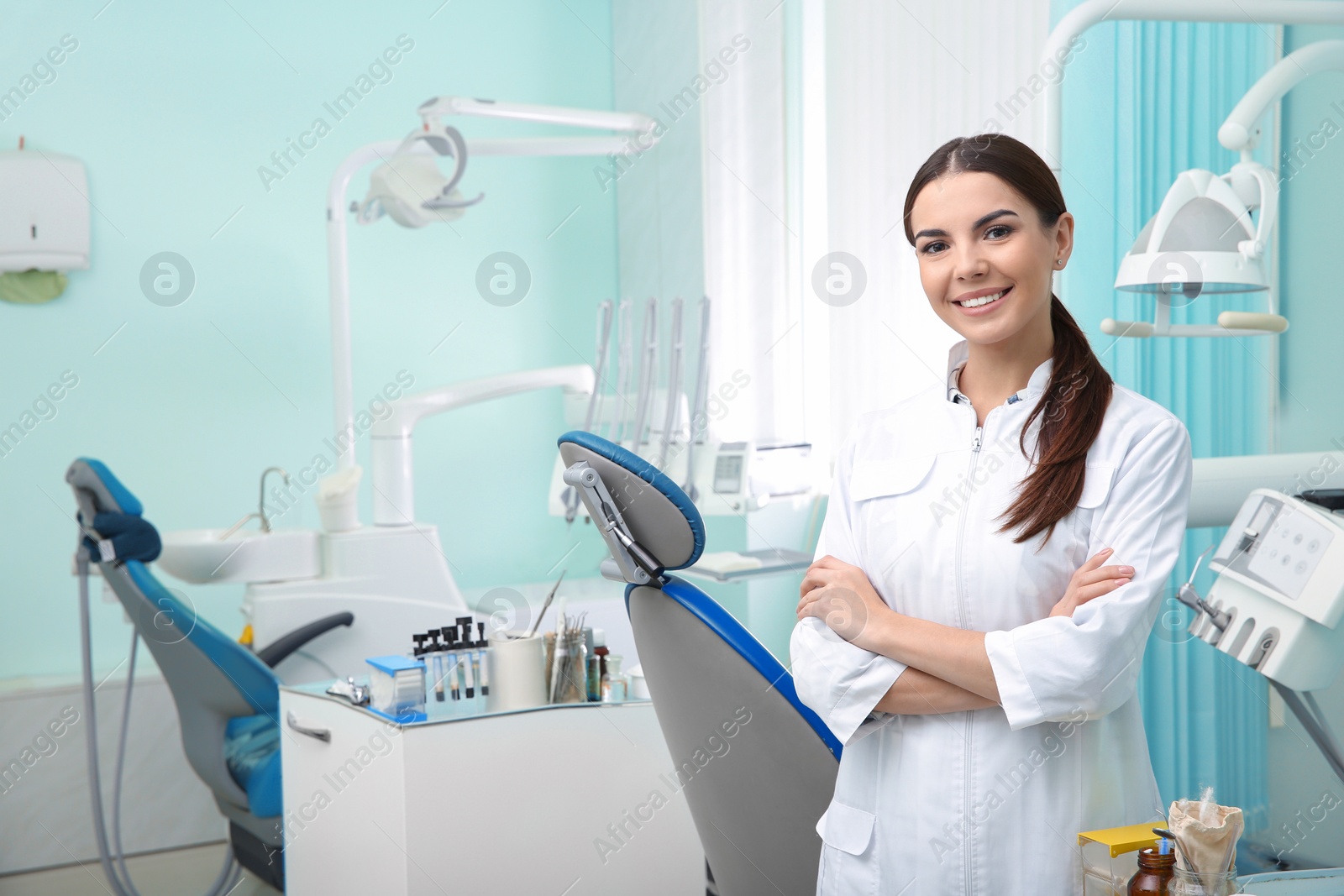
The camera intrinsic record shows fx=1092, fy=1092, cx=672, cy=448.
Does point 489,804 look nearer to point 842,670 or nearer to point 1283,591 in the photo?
point 842,670

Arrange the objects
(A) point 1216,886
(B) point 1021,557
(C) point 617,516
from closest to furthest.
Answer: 1. (A) point 1216,886
2. (B) point 1021,557
3. (C) point 617,516

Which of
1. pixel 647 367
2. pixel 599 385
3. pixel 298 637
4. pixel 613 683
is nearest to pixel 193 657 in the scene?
pixel 298 637

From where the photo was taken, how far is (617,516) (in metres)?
1.55

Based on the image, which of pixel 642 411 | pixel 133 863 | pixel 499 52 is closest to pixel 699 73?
pixel 499 52

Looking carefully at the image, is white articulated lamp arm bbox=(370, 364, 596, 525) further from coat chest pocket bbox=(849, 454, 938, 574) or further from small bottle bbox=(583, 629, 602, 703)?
coat chest pocket bbox=(849, 454, 938, 574)

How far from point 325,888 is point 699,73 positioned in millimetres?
2897

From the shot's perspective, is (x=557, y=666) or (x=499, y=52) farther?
(x=499, y=52)

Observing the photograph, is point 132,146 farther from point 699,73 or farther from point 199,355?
point 699,73

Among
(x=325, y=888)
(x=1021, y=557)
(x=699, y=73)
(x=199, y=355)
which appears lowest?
(x=325, y=888)

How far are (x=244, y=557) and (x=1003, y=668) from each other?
7.55ft

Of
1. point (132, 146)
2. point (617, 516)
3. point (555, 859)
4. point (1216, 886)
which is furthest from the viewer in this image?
point (132, 146)

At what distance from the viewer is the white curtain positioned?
9.99 feet

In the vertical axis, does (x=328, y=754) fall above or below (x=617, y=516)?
below

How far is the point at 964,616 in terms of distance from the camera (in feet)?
4.12
